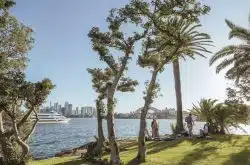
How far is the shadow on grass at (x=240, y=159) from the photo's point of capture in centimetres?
1800

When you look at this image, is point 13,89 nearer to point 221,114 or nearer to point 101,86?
point 101,86

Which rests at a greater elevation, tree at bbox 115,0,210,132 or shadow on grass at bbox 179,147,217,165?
tree at bbox 115,0,210,132

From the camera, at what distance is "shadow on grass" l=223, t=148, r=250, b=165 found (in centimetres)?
1800

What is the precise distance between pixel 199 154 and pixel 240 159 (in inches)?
92.1

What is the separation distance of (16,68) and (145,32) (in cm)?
831

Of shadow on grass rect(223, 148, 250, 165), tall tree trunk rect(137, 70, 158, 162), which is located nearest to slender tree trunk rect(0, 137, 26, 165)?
tall tree trunk rect(137, 70, 158, 162)

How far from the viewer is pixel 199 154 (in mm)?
20281

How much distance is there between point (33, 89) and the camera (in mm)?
19062

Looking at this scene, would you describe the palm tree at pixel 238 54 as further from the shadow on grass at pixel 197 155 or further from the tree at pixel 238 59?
the shadow on grass at pixel 197 155

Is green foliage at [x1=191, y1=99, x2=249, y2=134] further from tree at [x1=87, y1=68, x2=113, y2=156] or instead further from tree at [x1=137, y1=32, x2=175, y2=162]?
tree at [x1=137, y1=32, x2=175, y2=162]

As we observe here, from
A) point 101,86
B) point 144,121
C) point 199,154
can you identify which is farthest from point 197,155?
point 101,86

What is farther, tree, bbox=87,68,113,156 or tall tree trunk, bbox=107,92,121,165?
tree, bbox=87,68,113,156

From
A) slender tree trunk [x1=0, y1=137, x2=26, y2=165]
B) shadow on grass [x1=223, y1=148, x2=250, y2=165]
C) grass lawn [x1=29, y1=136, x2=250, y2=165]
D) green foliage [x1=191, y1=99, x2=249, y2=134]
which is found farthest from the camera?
green foliage [x1=191, y1=99, x2=249, y2=134]

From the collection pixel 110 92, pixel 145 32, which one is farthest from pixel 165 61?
pixel 110 92
